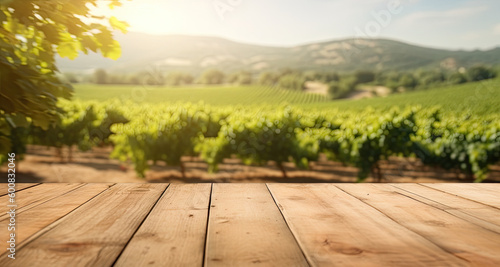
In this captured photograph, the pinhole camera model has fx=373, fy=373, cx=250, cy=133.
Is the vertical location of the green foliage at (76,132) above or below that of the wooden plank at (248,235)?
above

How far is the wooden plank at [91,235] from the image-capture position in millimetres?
1157

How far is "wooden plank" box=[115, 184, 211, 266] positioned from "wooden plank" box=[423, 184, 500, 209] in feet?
5.05

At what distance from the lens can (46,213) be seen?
1.69 metres

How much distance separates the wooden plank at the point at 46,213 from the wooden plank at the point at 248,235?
67 cm

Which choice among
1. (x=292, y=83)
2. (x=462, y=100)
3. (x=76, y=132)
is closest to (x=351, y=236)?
(x=76, y=132)

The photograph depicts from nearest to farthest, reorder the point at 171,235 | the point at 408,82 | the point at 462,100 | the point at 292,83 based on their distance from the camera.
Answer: the point at 171,235 → the point at 462,100 → the point at 408,82 → the point at 292,83

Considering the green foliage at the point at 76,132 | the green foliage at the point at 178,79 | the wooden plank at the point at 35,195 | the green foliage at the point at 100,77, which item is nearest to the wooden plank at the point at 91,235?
the wooden plank at the point at 35,195

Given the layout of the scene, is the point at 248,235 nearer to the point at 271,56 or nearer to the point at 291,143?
the point at 291,143

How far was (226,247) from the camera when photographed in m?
1.26

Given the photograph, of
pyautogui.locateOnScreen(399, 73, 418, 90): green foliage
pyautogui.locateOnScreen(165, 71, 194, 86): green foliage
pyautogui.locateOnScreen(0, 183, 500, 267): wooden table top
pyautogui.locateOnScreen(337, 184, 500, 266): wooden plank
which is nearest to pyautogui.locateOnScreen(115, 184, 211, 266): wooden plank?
pyautogui.locateOnScreen(0, 183, 500, 267): wooden table top

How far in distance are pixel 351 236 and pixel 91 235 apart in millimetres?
971

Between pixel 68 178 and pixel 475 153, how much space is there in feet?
45.0

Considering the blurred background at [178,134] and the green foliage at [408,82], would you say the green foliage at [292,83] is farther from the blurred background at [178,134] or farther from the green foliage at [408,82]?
the blurred background at [178,134]

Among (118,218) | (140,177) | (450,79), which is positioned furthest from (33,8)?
(450,79)
